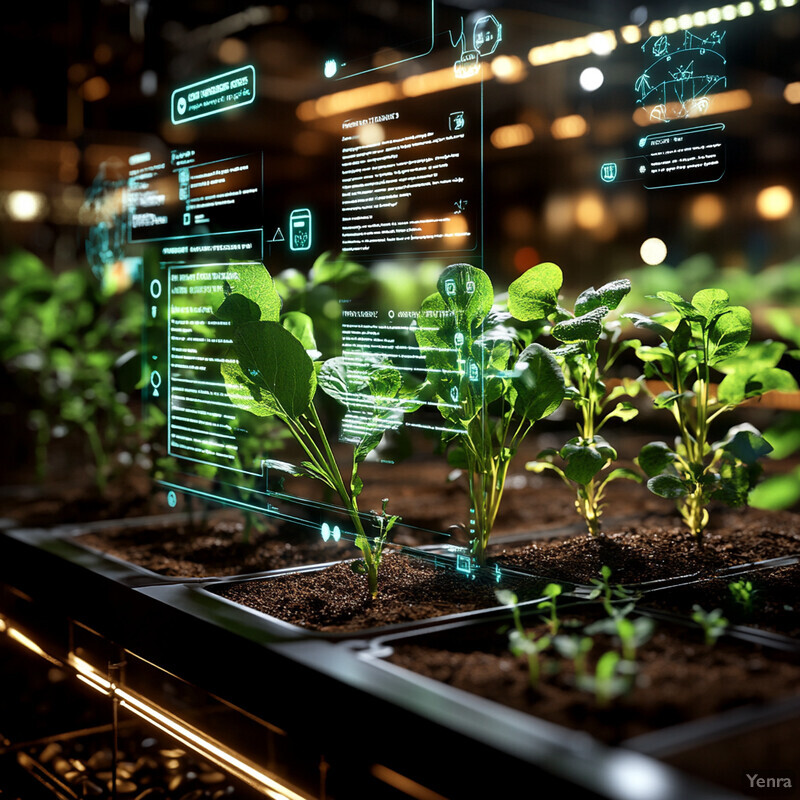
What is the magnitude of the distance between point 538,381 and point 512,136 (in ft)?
1.57

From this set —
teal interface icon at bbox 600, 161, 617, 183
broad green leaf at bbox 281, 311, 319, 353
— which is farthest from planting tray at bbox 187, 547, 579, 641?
teal interface icon at bbox 600, 161, 617, 183

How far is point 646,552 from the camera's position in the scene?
1309mm

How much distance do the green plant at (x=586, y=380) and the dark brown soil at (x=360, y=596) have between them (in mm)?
208

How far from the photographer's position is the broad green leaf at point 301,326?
4.60 feet

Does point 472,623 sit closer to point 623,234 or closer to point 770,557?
point 770,557

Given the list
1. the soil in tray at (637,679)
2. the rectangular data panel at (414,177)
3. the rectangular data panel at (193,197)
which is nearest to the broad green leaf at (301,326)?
the rectangular data panel at (414,177)

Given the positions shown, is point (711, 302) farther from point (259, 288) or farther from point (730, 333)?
point (259, 288)

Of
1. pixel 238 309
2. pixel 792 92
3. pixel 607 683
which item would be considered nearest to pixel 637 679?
pixel 607 683

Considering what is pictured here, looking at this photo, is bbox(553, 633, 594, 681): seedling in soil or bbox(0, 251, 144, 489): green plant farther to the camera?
bbox(0, 251, 144, 489): green plant

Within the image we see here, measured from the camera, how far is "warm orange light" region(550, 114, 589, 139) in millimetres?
1392

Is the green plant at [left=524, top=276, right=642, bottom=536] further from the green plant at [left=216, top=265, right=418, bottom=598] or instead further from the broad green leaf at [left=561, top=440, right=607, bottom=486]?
the green plant at [left=216, top=265, right=418, bottom=598]

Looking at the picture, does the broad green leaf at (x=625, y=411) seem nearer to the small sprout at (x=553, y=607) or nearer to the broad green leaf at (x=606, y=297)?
the broad green leaf at (x=606, y=297)

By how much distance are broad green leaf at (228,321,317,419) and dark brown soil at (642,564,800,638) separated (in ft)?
1.74

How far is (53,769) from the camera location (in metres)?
1.64
